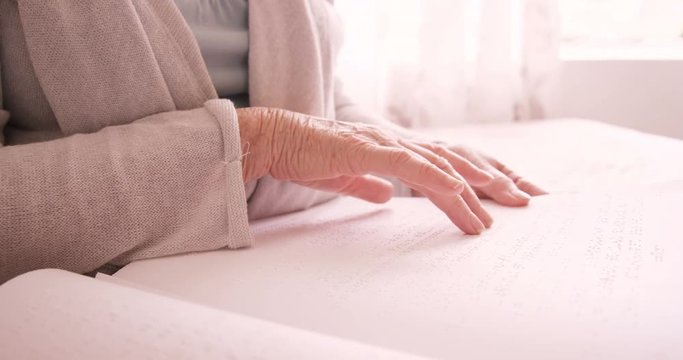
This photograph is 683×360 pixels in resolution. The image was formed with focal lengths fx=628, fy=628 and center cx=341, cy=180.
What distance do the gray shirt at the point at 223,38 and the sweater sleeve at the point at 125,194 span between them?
0.47 feet

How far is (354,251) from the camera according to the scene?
65cm

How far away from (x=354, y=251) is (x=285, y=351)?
29 cm

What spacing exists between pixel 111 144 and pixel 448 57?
99 cm

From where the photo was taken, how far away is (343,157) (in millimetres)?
718

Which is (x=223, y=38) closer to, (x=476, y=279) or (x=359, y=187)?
(x=359, y=187)

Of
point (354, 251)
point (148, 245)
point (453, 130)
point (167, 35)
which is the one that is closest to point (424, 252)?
point (354, 251)

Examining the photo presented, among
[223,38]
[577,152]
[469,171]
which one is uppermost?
[223,38]

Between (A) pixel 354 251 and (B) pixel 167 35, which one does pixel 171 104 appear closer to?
(B) pixel 167 35

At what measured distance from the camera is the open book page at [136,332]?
372 millimetres

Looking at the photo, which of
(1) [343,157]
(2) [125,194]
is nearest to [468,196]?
(1) [343,157]

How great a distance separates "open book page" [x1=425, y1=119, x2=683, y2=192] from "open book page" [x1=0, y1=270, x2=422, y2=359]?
0.62 metres

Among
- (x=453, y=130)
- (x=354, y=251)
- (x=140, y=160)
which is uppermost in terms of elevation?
(x=140, y=160)

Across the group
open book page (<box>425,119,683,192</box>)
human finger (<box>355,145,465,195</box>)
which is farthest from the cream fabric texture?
open book page (<box>425,119,683,192</box>)

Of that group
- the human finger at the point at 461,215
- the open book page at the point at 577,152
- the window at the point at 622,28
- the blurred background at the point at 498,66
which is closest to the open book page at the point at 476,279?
the human finger at the point at 461,215
